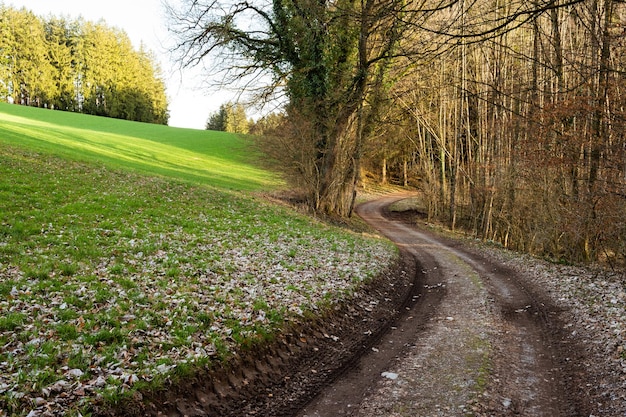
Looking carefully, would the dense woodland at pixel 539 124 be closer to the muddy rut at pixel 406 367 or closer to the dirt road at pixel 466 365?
the dirt road at pixel 466 365

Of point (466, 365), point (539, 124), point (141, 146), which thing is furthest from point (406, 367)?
point (141, 146)

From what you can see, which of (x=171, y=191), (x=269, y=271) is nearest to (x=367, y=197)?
(x=171, y=191)

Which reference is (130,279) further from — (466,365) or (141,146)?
(141,146)

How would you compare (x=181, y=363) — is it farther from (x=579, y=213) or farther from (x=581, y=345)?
(x=579, y=213)

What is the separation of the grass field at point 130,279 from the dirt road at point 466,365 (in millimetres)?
1908

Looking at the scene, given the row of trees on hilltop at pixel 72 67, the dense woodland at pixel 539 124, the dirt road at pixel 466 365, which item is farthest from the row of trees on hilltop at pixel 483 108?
the row of trees on hilltop at pixel 72 67

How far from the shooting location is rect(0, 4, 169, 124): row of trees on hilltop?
73250mm

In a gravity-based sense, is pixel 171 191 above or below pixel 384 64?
below

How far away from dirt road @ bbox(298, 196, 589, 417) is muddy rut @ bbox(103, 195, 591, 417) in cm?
2

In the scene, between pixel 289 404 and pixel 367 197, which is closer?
pixel 289 404

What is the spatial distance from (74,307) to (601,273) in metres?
15.3

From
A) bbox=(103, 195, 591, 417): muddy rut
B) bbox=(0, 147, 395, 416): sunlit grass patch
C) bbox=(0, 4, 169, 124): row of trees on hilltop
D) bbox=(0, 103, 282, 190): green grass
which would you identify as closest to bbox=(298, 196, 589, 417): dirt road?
bbox=(103, 195, 591, 417): muddy rut

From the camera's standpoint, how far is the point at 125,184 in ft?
68.3

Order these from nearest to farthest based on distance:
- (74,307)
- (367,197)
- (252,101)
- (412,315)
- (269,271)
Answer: (74,307) < (412,315) < (269,271) < (252,101) < (367,197)
